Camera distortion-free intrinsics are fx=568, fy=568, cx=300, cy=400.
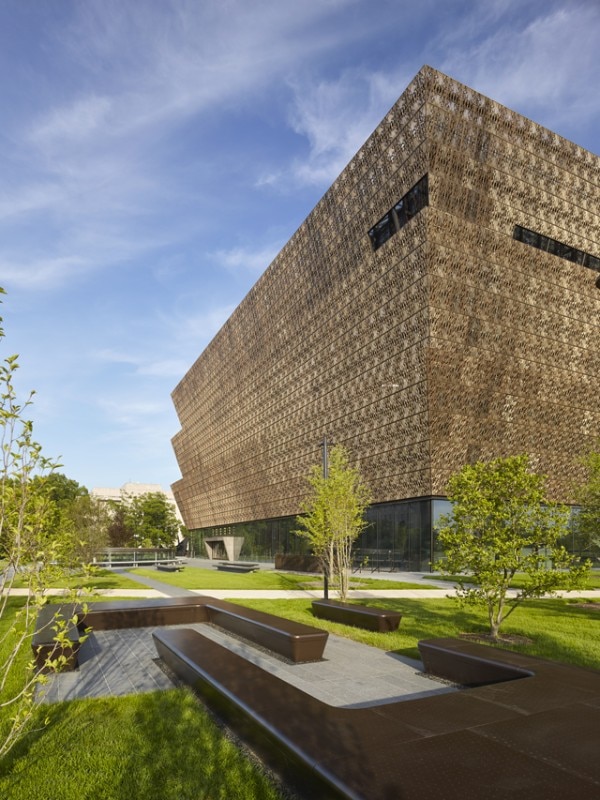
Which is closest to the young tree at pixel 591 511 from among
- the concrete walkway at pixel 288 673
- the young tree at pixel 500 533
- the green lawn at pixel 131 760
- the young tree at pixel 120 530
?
the young tree at pixel 500 533

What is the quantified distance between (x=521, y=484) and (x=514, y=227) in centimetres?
2932

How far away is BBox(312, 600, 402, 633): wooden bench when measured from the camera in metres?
13.3

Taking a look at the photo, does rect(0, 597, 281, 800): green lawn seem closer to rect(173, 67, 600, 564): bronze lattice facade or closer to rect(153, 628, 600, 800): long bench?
rect(153, 628, 600, 800): long bench

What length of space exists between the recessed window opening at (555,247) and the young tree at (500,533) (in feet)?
95.6

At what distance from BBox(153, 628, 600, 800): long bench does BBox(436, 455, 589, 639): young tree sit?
3.79 metres

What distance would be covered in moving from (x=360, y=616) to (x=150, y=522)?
6892 centimetres

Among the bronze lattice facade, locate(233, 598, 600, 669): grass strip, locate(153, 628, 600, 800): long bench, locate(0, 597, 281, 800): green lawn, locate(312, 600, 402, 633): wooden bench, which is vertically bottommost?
locate(0, 597, 281, 800): green lawn

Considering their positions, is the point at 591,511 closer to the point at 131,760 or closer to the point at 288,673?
the point at 288,673

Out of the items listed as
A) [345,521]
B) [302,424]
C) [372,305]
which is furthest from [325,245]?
[345,521]

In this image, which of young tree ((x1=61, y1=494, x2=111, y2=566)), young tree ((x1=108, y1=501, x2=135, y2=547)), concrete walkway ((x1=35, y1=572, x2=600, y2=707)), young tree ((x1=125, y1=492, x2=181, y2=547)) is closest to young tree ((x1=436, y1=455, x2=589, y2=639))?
concrete walkway ((x1=35, y1=572, x2=600, y2=707))

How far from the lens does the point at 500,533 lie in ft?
38.7

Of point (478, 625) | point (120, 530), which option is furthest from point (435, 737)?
point (120, 530)

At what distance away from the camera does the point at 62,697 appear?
27.1 ft

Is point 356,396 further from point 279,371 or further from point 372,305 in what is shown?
point 279,371
